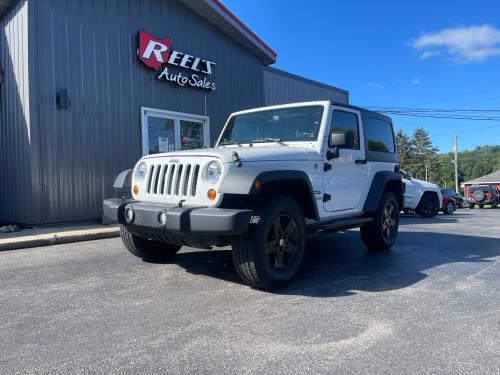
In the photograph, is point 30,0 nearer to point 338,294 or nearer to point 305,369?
point 338,294

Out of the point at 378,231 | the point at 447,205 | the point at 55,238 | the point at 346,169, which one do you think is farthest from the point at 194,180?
the point at 447,205

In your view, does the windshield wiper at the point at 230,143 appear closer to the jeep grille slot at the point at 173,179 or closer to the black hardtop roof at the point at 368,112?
the jeep grille slot at the point at 173,179

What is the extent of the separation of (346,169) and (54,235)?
16.4 ft

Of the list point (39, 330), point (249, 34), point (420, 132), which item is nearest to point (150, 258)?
point (39, 330)

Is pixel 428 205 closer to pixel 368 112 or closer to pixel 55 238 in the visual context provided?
pixel 368 112

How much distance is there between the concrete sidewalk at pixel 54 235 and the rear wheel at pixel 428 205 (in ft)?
32.2

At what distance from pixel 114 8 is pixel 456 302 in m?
8.99

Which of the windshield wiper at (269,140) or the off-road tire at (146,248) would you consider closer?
the windshield wiper at (269,140)

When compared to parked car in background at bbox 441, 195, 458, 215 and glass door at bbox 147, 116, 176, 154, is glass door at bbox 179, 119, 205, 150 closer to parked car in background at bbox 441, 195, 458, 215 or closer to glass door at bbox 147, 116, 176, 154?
glass door at bbox 147, 116, 176, 154

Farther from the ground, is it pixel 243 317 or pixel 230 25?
pixel 230 25

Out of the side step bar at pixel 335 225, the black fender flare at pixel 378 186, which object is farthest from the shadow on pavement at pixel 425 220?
the side step bar at pixel 335 225

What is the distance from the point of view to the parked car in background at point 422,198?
13.3 m

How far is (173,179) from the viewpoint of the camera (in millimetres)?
4137

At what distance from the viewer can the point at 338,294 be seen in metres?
3.92
